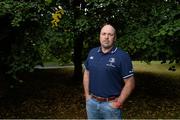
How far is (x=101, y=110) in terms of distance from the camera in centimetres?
571

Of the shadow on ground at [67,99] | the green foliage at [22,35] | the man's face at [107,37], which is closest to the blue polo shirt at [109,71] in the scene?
the man's face at [107,37]

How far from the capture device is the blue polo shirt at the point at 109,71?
5.59 metres

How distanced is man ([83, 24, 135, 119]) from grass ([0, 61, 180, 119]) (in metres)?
5.74

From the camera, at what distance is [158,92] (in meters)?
14.5

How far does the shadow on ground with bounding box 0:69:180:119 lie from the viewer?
1187cm

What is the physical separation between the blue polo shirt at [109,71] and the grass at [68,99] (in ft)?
19.0

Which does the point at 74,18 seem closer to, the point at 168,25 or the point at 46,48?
the point at 46,48

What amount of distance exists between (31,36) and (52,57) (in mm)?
1014

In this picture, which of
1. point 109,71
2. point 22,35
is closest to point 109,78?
point 109,71

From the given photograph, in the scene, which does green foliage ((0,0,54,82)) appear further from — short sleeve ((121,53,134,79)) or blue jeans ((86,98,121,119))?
short sleeve ((121,53,134,79))

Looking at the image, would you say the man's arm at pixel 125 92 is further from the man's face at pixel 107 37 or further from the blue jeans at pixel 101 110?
the man's face at pixel 107 37

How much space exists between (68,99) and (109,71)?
768 centimetres

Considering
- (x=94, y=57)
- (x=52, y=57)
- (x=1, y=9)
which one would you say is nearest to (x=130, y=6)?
(x=52, y=57)

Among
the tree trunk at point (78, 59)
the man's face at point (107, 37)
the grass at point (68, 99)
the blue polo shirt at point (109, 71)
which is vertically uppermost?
the man's face at point (107, 37)
